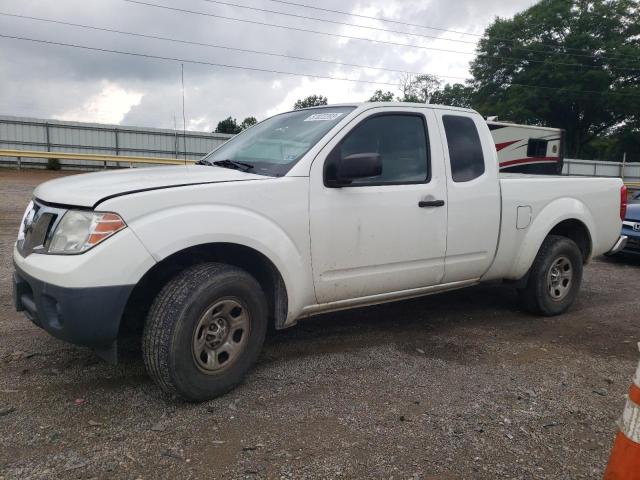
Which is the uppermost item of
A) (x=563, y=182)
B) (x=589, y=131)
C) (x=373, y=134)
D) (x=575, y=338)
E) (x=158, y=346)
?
(x=589, y=131)

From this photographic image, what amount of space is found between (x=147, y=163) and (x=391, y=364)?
21.5 m

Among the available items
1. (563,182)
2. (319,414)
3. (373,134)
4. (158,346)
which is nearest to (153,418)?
(158,346)

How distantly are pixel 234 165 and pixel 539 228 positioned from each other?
2847 mm

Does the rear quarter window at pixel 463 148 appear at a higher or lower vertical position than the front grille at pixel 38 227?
higher

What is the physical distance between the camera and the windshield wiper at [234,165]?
3.50 metres

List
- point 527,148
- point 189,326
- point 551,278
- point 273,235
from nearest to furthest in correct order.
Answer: point 189,326
point 273,235
point 551,278
point 527,148

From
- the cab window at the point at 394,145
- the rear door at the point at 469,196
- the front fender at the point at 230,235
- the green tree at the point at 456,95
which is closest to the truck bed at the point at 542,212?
the rear door at the point at 469,196

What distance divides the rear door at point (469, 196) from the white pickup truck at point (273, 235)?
13 millimetres

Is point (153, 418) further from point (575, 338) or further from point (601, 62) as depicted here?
point (601, 62)

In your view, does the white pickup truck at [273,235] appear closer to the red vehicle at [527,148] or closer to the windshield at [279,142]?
the windshield at [279,142]

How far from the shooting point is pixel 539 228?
468 cm

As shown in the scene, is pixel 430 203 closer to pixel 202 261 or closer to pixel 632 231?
pixel 202 261

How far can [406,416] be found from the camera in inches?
116

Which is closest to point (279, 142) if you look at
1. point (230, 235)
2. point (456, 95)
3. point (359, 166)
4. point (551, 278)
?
point (359, 166)
